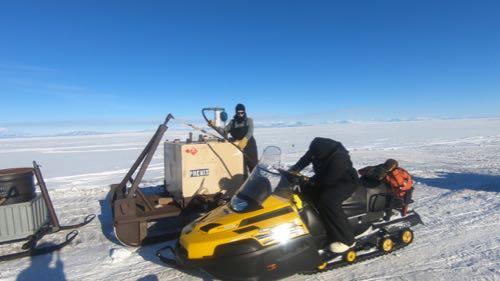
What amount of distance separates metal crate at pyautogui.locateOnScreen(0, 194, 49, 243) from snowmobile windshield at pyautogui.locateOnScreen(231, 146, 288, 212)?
118 inches

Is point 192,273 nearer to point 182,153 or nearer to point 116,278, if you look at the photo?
point 116,278

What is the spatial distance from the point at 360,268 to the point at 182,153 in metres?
2.91

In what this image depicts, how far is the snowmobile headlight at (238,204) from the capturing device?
3617mm

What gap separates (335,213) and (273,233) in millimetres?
765

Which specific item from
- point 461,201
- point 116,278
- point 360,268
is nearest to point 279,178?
point 360,268

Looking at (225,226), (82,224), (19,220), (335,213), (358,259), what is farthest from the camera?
(82,224)

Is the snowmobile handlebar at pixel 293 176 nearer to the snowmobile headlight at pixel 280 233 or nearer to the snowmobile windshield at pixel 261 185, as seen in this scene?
the snowmobile windshield at pixel 261 185

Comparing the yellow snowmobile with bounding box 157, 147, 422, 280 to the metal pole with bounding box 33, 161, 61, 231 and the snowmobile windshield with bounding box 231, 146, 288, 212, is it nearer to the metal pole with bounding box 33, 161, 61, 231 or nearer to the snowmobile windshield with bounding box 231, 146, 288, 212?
the snowmobile windshield with bounding box 231, 146, 288, 212

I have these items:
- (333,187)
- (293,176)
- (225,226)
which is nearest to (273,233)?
(225,226)

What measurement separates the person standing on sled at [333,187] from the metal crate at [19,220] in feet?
12.5

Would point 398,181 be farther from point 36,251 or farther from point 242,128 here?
point 36,251

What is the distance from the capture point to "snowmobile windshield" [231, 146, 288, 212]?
363cm

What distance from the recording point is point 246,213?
3.52 metres

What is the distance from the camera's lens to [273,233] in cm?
341
